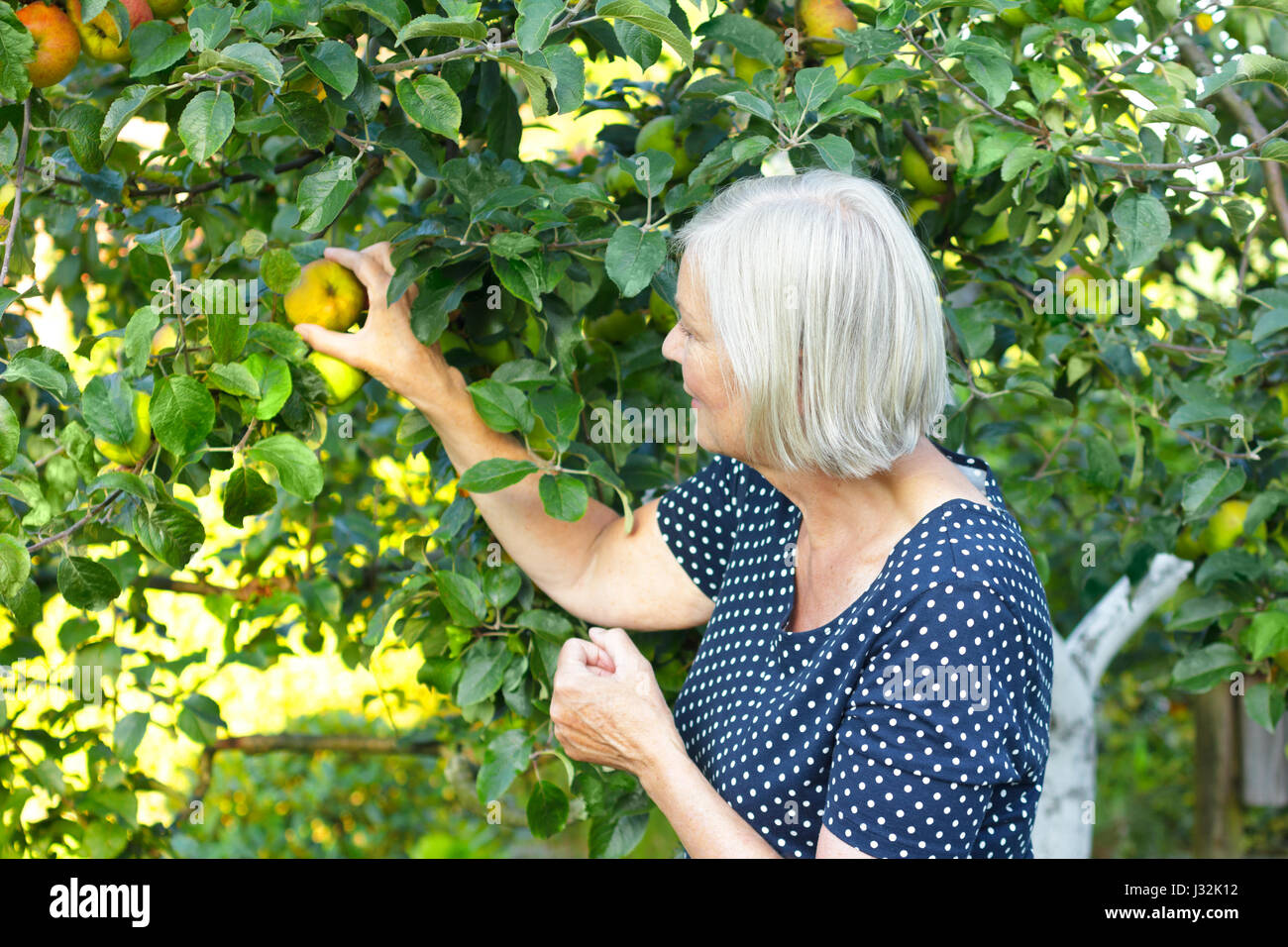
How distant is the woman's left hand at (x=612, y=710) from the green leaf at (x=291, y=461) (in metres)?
0.37

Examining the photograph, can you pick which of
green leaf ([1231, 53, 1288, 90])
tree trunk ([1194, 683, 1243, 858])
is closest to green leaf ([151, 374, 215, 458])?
green leaf ([1231, 53, 1288, 90])

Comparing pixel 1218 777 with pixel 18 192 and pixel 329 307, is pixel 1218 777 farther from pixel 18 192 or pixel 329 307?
pixel 18 192

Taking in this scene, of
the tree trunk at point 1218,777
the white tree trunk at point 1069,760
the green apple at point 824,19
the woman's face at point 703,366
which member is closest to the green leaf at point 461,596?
the woman's face at point 703,366

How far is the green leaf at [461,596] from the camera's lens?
54.9 inches

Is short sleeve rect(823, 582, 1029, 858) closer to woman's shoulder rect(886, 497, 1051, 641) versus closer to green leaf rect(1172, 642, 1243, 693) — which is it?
woman's shoulder rect(886, 497, 1051, 641)

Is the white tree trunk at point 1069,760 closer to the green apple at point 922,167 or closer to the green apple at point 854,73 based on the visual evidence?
the green apple at point 922,167

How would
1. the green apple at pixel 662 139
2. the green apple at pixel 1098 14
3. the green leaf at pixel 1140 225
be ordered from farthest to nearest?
the green apple at pixel 662 139 → the green apple at pixel 1098 14 → the green leaf at pixel 1140 225

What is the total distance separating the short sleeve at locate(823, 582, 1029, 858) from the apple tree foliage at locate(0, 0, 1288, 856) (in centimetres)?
39

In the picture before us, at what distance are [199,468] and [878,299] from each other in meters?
0.72

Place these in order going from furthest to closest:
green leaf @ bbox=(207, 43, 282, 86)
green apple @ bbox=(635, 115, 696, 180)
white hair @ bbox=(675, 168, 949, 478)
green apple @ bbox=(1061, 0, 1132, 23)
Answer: green apple @ bbox=(635, 115, 696, 180) < green apple @ bbox=(1061, 0, 1132, 23) < white hair @ bbox=(675, 168, 949, 478) < green leaf @ bbox=(207, 43, 282, 86)

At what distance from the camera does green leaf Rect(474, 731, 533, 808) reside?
1.39 m

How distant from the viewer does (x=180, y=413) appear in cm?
106
